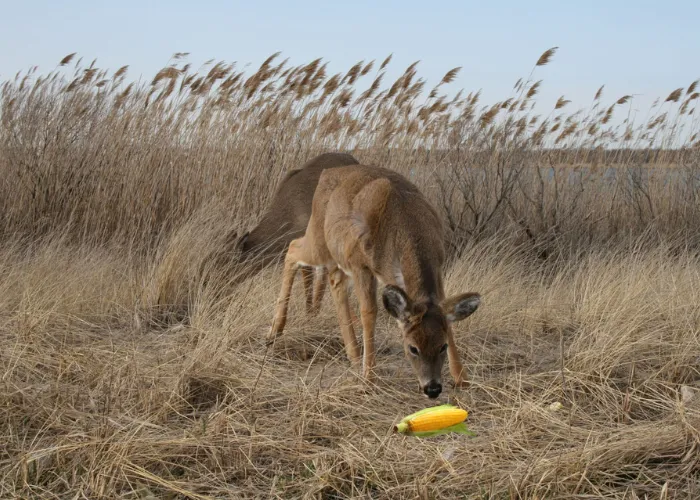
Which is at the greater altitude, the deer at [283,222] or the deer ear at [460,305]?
the deer ear at [460,305]

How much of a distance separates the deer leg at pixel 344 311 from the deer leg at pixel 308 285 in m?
0.65

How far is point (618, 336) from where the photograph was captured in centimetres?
582

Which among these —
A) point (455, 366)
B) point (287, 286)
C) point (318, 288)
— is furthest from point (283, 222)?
point (455, 366)

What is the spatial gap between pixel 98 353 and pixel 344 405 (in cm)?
175

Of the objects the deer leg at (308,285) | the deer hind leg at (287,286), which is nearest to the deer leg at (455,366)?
the deer hind leg at (287,286)

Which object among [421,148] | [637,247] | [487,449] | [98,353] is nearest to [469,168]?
[421,148]

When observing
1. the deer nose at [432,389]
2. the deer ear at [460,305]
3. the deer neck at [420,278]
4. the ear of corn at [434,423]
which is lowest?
the deer nose at [432,389]

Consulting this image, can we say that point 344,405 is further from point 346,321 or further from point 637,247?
point 637,247

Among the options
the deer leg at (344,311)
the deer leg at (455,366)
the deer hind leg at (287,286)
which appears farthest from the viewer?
the deer hind leg at (287,286)

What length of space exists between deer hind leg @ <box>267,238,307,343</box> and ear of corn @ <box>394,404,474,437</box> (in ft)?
7.05

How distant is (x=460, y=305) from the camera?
16.0 ft

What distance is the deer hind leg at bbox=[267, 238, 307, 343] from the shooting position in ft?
20.8

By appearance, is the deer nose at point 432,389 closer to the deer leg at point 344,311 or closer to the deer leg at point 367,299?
the deer leg at point 367,299

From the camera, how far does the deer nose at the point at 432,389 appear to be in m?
4.70
